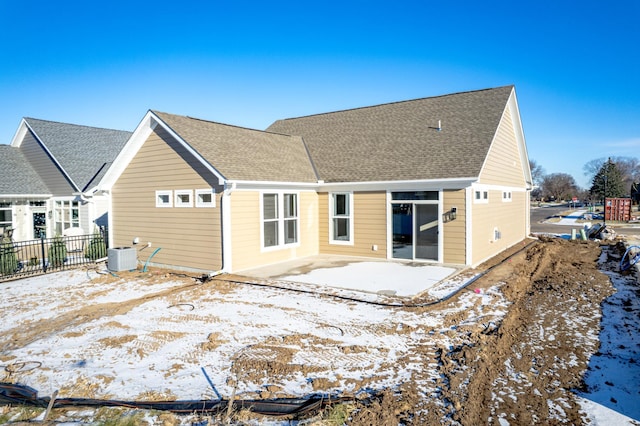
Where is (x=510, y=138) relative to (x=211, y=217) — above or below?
above

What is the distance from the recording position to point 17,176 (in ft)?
60.8

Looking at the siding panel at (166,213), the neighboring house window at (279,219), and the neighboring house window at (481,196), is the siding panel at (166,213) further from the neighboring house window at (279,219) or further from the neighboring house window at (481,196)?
the neighboring house window at (481,196)

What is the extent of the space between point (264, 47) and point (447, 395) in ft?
59.9

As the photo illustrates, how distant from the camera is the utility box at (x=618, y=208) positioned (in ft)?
111

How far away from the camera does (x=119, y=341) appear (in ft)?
20.4

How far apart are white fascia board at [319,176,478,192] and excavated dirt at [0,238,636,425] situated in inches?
132

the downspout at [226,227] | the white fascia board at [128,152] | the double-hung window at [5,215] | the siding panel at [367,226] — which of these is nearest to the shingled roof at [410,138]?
the siding panel at [367,226]

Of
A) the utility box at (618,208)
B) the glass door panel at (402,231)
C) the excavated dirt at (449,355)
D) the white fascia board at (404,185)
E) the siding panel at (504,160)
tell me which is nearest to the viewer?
the excavated dirt at (449,355)

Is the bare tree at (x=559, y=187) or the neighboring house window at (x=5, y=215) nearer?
the neighboring house window at (x=5, y=215)

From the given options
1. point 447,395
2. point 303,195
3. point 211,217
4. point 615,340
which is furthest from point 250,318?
point 303,195

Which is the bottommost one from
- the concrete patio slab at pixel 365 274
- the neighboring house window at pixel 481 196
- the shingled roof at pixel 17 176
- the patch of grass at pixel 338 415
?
the patch of grass at pixel 338 415

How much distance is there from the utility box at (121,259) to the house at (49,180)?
19.2 feet

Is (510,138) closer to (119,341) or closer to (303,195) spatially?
(303,195)

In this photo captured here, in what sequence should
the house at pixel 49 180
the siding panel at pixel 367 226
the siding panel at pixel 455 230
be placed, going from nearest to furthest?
the siding panel at pixel 455 230
the siding panel at pixel 367 226
the house at pixel 49 180
